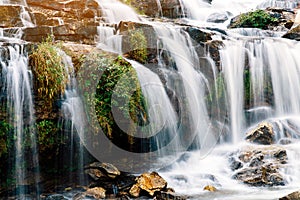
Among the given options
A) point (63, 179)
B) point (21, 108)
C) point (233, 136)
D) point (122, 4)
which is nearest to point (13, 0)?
point (122, 4)

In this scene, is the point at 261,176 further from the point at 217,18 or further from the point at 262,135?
the point at 217,18

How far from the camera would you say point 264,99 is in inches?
410

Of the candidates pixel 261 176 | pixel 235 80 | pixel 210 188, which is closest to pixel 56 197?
pixel 210 188

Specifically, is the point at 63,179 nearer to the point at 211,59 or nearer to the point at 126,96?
the point at 126,96

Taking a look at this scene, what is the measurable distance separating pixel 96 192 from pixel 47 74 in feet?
8.85

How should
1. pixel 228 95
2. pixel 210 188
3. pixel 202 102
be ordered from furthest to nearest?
pixel 228 95, pixel 202 102, pixel 210 188

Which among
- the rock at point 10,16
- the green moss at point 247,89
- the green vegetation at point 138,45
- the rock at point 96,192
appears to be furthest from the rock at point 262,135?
the rock at point 10,16

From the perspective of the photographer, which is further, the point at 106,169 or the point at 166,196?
the point at 106,169

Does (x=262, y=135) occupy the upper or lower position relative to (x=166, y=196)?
upper

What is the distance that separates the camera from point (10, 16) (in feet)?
37.9

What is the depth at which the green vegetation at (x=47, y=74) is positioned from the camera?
22.7 feet

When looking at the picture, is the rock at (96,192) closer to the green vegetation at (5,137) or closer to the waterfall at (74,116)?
the waterfall at (74,116)

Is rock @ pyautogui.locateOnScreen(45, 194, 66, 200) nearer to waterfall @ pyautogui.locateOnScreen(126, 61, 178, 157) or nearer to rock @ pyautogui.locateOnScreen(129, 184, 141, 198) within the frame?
rock @ pyautogui.locateOnScreen(129, 184, 141, 198)

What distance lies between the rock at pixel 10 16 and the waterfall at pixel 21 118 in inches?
194
